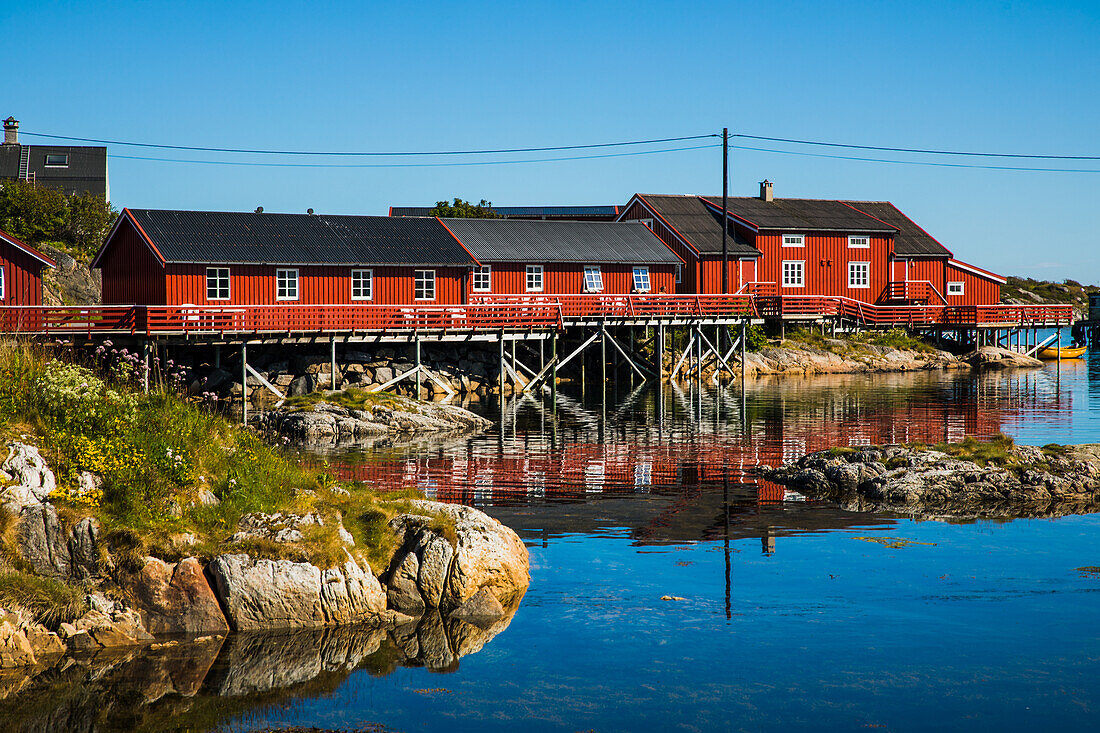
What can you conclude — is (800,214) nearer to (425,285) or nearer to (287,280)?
(425,285)

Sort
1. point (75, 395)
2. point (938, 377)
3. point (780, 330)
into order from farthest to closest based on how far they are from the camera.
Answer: point (780, 330) → point (938, 377) → point (75, 395)

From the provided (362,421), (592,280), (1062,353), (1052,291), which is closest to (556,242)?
(592,280)

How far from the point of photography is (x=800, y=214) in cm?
5912

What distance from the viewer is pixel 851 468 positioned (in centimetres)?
2098

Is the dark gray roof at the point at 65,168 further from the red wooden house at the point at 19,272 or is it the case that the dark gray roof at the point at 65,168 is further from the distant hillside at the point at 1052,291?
the distant hillside at the point at 1052,291

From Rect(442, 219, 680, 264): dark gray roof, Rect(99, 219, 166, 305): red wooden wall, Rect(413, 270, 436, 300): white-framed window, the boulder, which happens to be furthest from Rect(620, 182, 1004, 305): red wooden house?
the boulder

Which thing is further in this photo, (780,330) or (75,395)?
(780,330)

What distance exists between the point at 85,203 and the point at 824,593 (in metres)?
55.3

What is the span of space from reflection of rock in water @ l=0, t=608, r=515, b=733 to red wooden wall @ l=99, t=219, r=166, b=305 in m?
27.3

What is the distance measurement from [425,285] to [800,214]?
85.9 feet

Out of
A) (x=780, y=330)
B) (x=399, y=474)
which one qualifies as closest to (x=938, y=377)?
(x=780, y=330)

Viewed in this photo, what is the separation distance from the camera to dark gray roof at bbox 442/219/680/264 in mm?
45875

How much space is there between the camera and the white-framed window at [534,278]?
1806 inches

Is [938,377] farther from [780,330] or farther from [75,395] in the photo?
[75,395]
